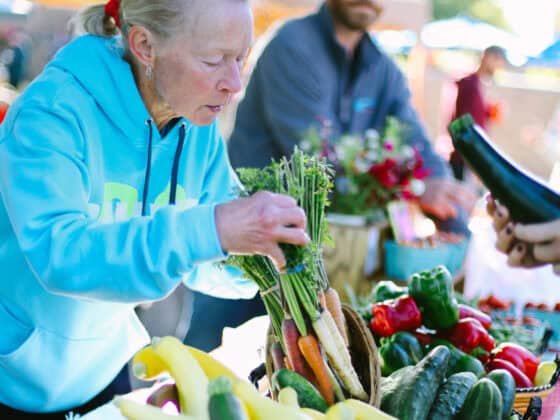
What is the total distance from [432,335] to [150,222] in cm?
104

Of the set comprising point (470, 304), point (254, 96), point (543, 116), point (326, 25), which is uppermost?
point (326, 25)

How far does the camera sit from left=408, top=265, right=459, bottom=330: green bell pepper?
1.98m

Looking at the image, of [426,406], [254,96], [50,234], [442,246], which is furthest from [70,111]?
[442,246]

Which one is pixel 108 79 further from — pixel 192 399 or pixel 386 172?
pixel 386 172

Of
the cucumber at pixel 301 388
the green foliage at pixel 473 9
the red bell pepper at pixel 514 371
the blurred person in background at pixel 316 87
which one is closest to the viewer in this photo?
the cucumber at pixel 301 388

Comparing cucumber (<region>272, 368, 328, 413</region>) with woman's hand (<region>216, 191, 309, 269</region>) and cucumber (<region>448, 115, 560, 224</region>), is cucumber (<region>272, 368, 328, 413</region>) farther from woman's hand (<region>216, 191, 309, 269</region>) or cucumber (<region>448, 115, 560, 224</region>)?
cucumber (<region>448, 115, 560, 224</region>)

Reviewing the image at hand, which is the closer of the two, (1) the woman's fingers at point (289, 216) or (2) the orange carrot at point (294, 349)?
(1) the woman's fingers at point (289, 216)

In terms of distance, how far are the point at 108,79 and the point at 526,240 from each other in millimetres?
1127

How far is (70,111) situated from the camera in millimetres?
1444

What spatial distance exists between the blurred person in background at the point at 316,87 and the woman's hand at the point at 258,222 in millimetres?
2235

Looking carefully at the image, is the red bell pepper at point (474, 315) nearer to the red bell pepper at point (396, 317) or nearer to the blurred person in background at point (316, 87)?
the red bell pepper at point (396, 317)

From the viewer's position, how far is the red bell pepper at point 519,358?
1897 mm

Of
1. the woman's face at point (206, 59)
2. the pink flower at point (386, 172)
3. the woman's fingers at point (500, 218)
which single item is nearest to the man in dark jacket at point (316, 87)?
the pink flower at point (386, 172)

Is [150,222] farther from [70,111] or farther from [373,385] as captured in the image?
[373,385]
